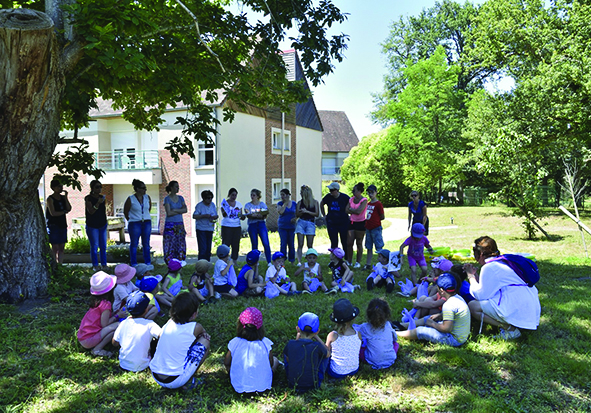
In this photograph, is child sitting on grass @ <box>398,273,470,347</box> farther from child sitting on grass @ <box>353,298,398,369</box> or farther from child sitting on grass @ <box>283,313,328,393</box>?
child sitting on grass @ <box>283,313,328,393</box>

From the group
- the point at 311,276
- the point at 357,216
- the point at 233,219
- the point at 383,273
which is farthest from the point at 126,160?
the point at 383,273

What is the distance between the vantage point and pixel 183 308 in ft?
13.1

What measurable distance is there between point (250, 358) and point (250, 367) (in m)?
0.08

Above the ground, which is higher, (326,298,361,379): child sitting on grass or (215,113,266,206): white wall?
(215,113,266,206): white wall

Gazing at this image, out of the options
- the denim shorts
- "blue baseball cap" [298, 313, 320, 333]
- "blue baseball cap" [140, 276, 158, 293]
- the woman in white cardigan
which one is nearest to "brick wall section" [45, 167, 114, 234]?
the denim shorts

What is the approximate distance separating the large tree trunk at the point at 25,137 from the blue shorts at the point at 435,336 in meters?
5.26

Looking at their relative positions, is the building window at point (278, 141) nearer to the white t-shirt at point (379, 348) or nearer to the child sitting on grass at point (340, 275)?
the child sitting on grass at point (340, 275)

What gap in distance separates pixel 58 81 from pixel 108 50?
41.0 inches

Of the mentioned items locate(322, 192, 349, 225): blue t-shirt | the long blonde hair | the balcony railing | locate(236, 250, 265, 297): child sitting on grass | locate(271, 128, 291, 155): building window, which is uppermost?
locate(271, 128, 291, 155): building window

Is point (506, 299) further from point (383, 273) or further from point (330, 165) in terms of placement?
point (330, 165)

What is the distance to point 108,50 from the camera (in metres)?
5.46

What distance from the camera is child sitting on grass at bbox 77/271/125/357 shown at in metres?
4.65

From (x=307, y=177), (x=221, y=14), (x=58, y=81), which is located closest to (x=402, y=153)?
(x=307, y=177)

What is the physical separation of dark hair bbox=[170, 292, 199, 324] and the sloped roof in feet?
162
